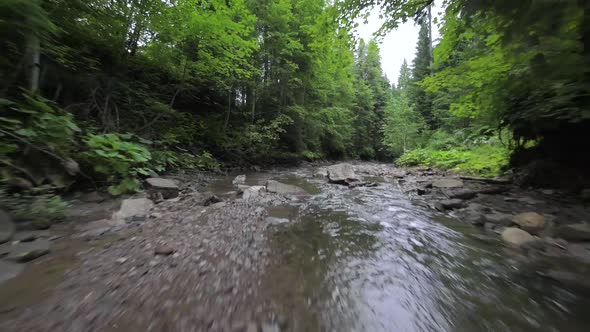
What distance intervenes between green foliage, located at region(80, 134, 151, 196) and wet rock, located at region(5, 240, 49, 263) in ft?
6.85

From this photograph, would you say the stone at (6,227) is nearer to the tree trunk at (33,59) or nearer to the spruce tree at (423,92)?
the tree trunk at (33,59)

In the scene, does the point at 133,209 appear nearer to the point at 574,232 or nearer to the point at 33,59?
the point at 33,59

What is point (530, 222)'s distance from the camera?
3.40 metres

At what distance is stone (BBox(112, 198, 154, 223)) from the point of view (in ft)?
12.2

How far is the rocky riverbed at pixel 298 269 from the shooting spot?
5.65 ft

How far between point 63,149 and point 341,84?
1870cm

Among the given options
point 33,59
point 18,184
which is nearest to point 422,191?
point 18,184

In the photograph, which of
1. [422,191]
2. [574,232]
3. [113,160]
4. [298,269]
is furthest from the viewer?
[422,191]

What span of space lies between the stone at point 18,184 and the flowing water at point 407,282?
376 centimetres

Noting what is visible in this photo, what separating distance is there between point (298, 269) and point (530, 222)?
3.74m

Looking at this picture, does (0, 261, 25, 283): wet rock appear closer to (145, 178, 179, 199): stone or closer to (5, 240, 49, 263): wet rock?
(5, 240, 49, 263): wet rock

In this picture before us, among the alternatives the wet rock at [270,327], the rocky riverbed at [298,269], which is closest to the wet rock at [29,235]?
the rocky riverbed at [298,269]

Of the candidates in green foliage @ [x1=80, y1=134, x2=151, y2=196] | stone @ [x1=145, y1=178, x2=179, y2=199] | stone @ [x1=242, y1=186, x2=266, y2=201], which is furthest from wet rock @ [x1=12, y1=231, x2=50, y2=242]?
stone @ [x1=242, y1=186, x2=266, y2=201]

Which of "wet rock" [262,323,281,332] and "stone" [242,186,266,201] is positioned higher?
"stone" [242,186,266,201]
